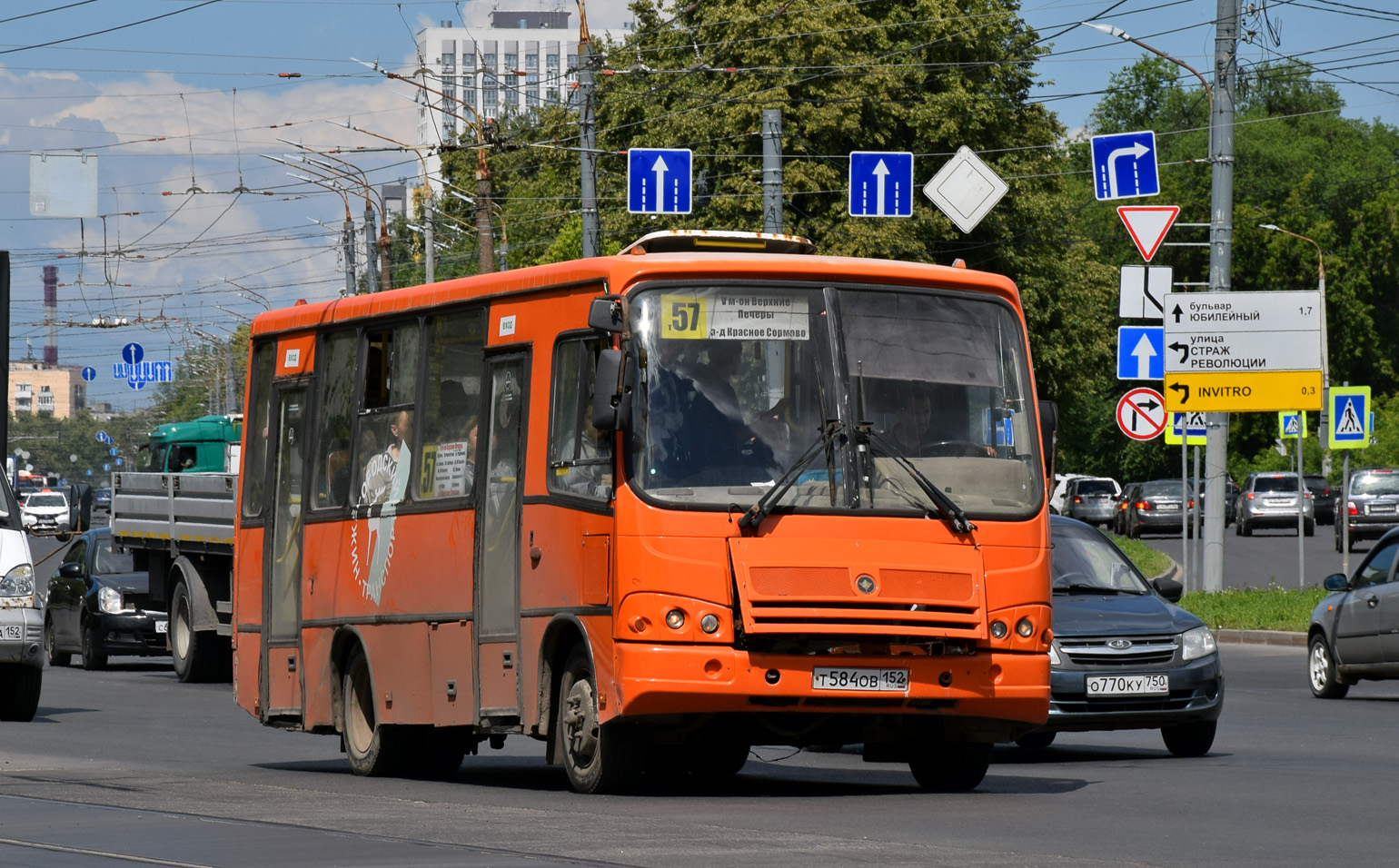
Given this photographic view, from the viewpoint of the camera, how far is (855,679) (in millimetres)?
11477

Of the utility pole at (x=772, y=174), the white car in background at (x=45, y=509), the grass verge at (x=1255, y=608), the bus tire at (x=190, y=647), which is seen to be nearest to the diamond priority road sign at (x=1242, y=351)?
the grass verge at (x=1255, y=608)

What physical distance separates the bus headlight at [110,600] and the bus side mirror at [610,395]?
18141 mm

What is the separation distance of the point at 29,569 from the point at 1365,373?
78100 millimetres

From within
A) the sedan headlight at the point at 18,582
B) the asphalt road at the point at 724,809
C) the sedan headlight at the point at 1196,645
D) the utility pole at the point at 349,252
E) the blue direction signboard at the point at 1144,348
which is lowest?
the asphalt road at the point at 724,809

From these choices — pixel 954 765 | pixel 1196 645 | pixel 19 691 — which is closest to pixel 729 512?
pixel 954 765

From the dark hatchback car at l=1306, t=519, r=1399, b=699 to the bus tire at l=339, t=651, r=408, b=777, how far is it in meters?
9.81

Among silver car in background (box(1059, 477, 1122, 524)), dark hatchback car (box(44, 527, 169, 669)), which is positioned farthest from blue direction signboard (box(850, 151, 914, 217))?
silver car in background (box(1059, 477, 1122, 524))

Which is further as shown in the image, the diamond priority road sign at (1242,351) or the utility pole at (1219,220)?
the diamond priority road sign at (1242,351)

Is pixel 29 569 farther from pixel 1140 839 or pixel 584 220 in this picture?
pixel 584 220

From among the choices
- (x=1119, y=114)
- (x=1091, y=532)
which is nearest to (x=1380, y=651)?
(x=1091, y=532)

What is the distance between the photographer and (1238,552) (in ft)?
184

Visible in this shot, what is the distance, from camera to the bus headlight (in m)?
28.3

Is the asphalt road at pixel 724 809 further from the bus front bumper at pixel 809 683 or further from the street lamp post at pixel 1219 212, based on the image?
the street lamp post at pixel 1219 212

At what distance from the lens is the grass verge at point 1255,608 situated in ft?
99.1
